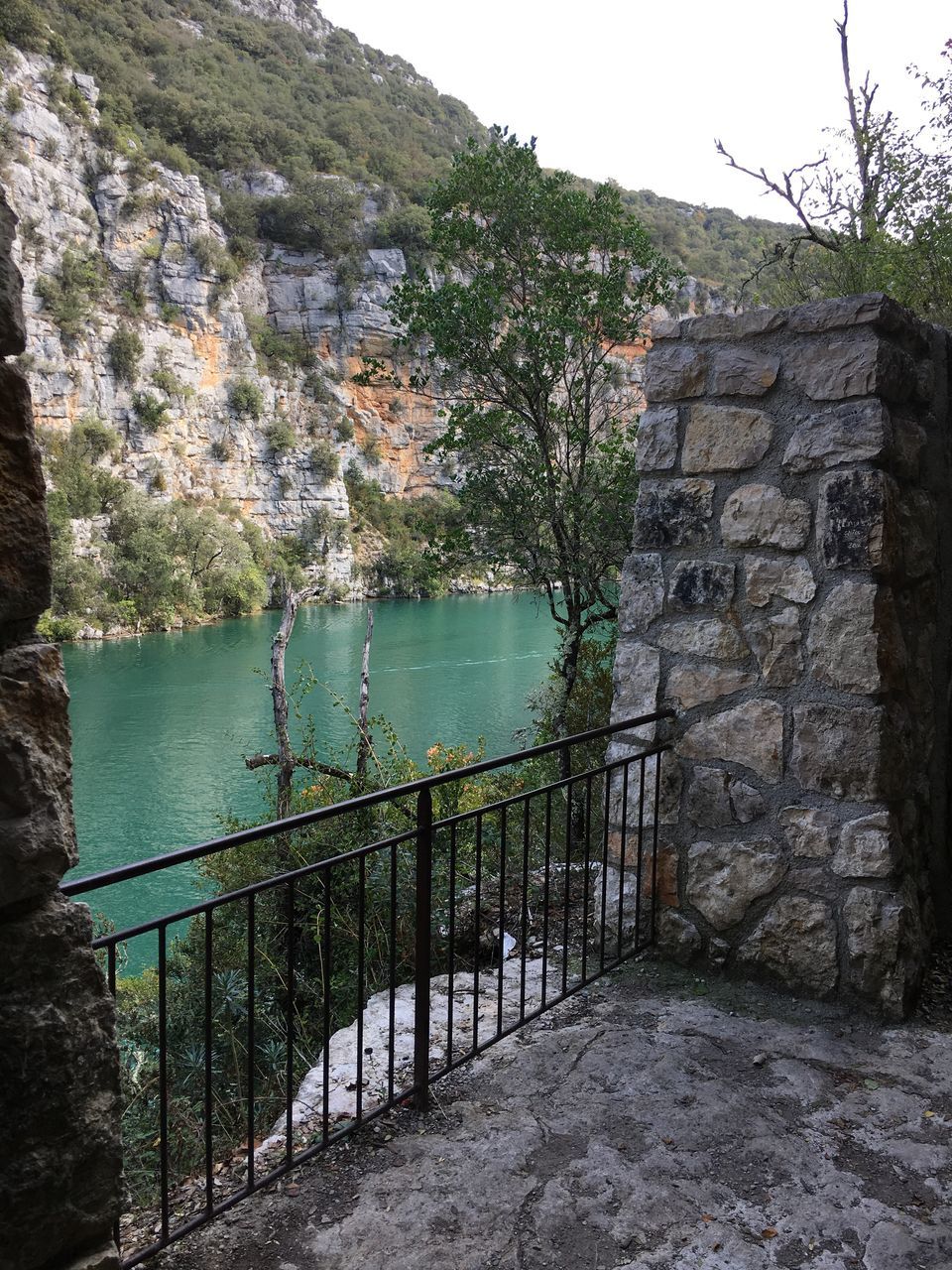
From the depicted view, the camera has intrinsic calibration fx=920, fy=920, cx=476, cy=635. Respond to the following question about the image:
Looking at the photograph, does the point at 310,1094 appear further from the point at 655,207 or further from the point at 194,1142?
the point at 655,207

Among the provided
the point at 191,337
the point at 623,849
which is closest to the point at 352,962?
the point at 623,849

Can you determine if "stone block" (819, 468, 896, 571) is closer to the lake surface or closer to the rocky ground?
the rocky ground

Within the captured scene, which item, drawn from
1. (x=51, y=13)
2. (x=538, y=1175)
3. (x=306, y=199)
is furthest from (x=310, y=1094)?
(x=51, y=13)

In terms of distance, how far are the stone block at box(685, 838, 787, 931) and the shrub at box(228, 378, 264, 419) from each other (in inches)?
1471

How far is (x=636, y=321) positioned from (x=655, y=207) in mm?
32601

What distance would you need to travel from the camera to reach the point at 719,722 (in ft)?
8.16

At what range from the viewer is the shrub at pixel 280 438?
37812 millimetres

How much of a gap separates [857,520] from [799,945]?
1.08 meters

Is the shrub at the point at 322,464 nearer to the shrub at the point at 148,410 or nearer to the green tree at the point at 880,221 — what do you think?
the shrub at the point at 148,410

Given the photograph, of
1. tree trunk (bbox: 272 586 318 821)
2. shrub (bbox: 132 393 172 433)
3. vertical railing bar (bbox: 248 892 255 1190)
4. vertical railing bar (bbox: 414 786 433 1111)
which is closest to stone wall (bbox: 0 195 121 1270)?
vertical railing bar (bbox: 248 892 255 1190)

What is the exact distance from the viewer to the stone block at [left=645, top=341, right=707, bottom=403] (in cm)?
253

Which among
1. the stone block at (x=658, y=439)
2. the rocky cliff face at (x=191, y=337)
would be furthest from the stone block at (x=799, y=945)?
the rocky cliff face at (x=191, y=337)

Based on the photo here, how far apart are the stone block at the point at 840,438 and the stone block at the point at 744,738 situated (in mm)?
635

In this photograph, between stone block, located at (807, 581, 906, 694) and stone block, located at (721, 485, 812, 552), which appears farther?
stone block, located at (721, 485, 812, 552)
